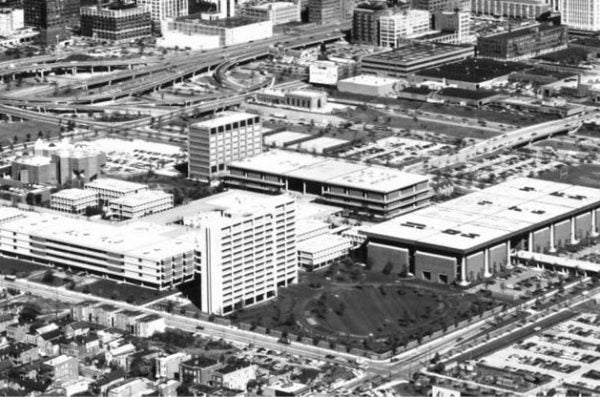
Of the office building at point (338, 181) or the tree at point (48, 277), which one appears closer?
the tree at point (48, 277)

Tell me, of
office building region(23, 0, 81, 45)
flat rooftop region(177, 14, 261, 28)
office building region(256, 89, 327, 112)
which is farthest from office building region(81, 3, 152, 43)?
office building region(256, 89, 327, 112)

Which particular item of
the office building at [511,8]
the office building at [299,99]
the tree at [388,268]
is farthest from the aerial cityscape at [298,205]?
the office building at [511,8]

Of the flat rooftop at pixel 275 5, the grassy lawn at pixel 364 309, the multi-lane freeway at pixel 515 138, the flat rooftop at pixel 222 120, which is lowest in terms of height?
the grassy lawn at pixel 364 309

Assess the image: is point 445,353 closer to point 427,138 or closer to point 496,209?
point 496,209

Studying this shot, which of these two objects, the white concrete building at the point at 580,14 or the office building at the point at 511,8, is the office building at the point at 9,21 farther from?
the white concrete building at the point at 580,14

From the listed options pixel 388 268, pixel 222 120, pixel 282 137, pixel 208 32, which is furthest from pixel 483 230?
pixel 208 32

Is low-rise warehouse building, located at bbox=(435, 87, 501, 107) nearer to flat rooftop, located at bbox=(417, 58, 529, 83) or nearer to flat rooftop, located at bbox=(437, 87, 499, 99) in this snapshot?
flat rooftop, located at bbox=(437, 87, 499, 99)
